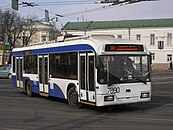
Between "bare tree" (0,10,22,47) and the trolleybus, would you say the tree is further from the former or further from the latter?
the trolleybus

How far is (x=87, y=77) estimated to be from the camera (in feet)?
45.1

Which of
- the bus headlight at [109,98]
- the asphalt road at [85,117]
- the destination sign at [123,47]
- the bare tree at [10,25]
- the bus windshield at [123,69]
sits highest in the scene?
the bare tree at [10,25]

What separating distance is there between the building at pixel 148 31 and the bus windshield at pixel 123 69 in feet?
193

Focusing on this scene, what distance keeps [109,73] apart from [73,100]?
2491mm

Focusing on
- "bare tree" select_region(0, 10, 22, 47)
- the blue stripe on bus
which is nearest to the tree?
"bare tree" select_region(0, 10, 22, 47)

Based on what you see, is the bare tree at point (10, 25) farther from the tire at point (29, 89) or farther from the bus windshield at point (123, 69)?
the bus windshield at point (123, 69)

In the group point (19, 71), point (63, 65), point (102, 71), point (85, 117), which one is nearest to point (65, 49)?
point (63, 65)

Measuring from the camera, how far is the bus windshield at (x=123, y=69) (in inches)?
518

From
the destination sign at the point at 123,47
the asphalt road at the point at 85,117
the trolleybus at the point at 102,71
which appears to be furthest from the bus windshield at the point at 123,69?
the asphalt road at the point at 85,117

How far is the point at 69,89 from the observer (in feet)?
50.1

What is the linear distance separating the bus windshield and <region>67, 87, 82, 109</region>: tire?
2058mm

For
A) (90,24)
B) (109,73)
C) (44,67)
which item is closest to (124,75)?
(109,73)

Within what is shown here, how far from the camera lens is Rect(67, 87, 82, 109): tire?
14807 millimetres

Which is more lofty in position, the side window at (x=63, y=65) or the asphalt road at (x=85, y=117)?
the side window at (x=63, y=65)
